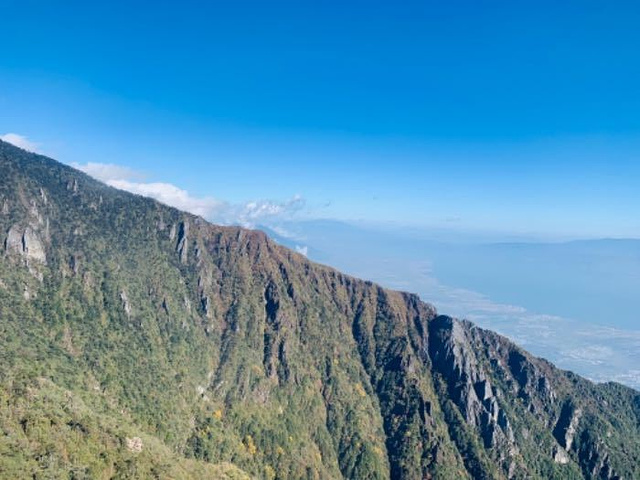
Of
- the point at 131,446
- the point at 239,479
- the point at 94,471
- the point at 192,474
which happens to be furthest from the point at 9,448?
the point at 239,479

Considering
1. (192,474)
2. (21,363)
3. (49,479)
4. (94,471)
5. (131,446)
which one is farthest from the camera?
(21,363)

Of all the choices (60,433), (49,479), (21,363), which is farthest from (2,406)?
(21,363)

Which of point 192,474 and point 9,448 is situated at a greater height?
point 9,448

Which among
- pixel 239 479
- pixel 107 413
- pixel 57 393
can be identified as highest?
pixel 57 393

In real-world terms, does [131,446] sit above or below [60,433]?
below

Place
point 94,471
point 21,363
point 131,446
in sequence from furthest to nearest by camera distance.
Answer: point 21,363
point 131,446
point 94,471

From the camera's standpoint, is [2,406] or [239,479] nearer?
[2,406]

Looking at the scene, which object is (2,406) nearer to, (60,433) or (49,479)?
(60,433)

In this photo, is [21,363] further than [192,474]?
Yes

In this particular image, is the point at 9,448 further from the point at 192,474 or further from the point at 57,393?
the point at 192,474
